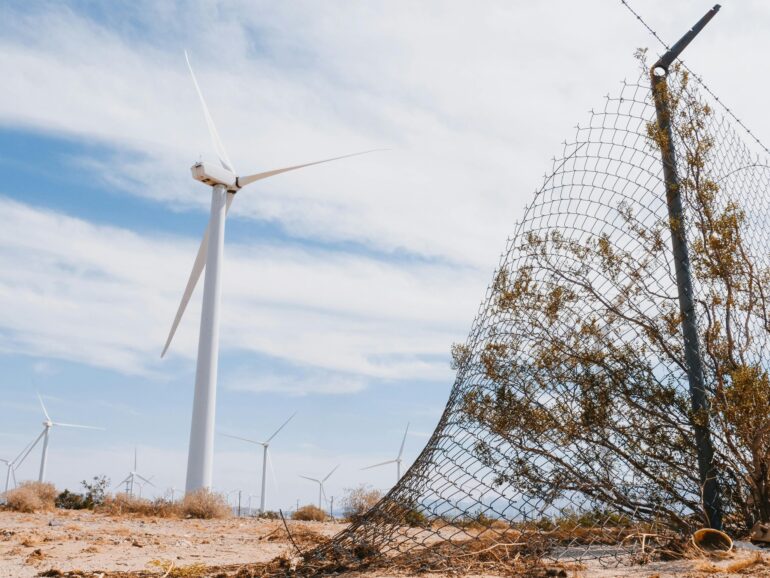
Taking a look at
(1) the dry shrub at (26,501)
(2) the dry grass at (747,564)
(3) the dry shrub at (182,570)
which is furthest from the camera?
(1) the dry shrub at (26,501)

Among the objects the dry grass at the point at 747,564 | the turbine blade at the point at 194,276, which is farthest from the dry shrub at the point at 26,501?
the dry grass at the point at 747,564

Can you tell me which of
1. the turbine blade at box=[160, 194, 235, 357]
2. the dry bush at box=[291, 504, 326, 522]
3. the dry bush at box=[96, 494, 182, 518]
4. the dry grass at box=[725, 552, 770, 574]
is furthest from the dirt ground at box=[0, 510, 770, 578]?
the turbine blade at box=[160, 194, 235, 357]

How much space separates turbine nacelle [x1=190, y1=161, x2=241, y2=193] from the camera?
94.6ft

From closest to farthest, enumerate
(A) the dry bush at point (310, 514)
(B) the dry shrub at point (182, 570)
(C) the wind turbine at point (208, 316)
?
(B) the dry shrub at point (182, 570)
(A) the dry bush at point (310, 514)
(C) the wind turbine at point (208, 316)

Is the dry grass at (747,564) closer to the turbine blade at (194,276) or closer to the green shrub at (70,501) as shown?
the green shrub at (70,501)

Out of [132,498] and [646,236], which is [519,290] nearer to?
[646,236]

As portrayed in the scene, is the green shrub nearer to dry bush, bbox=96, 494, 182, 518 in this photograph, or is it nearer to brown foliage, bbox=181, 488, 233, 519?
dry bush, bbox=96, 494, 182, 518

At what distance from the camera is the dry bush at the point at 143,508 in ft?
55.8

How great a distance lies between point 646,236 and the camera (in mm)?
7145

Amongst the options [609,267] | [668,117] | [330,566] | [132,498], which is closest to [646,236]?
[609,267]

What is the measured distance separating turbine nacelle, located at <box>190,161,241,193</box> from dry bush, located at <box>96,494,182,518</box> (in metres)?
14.2

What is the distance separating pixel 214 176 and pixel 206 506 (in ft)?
50.2

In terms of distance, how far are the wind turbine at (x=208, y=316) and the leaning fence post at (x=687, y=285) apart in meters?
20.4

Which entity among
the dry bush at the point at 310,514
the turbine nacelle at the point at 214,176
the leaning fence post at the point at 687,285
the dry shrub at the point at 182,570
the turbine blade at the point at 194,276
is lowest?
the dry shrub at the point at 182,570
